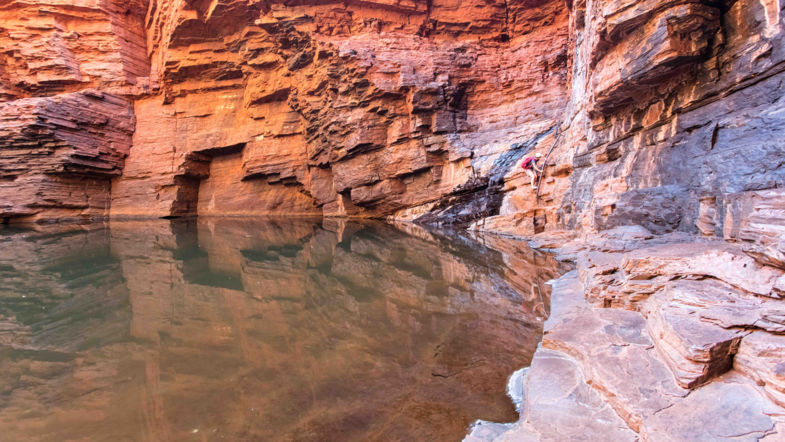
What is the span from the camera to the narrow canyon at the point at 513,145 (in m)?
2.27

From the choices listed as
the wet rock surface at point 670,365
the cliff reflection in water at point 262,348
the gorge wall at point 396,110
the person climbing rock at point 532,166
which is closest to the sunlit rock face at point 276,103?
the gorge wall at point 396,110

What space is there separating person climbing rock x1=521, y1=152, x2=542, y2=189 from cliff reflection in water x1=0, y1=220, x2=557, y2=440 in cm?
501

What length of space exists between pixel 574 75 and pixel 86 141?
20.2 m

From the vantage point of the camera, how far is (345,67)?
15.7 m

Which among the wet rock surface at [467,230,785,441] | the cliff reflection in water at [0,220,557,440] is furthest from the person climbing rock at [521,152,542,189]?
the wet rock surface at [467,230,785,441]

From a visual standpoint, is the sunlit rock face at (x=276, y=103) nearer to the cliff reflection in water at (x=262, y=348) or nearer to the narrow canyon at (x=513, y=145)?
the narrow canyon at (x=513, y=145)

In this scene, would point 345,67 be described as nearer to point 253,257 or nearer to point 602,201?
point 253,257

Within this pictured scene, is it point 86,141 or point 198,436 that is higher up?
point 86,141

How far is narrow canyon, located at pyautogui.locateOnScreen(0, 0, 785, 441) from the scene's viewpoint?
227cm

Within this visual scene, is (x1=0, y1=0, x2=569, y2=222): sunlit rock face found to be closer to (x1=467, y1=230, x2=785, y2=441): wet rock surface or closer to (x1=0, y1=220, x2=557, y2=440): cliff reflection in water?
(x1=0, y1=220, x2=557, y2=440): cliff reflection in water

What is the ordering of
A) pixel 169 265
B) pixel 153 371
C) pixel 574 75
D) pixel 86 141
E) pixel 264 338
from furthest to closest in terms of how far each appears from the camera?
1. pixel 86 141
2. pixel 574 75
3. pixel 169 265
4. pixel 264 338
5. pixel 153 371

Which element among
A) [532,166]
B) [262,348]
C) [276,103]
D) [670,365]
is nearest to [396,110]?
[532,166]

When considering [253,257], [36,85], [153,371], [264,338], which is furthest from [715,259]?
[36,85]

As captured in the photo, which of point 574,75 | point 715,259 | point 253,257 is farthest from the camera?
point 574,75
